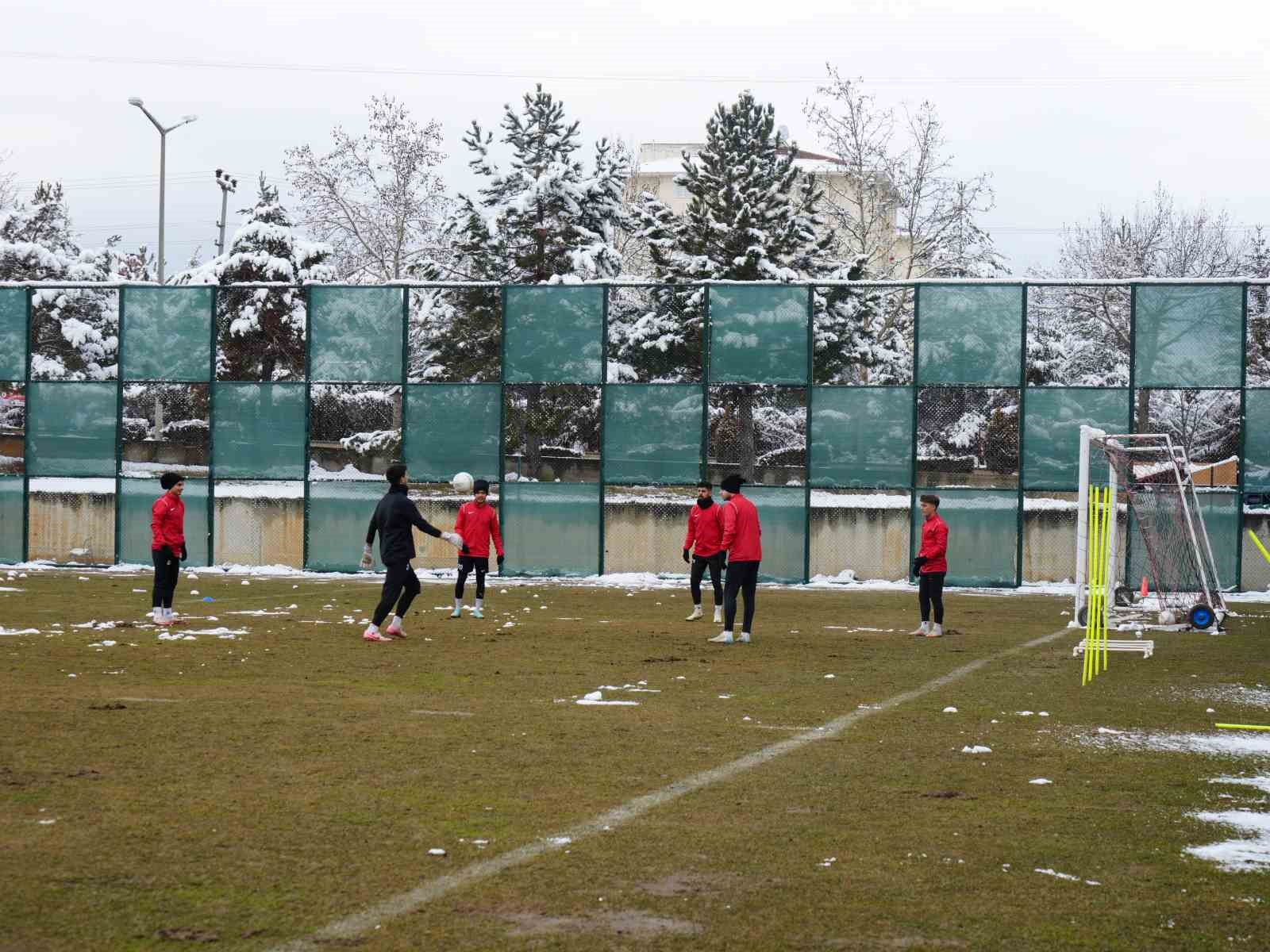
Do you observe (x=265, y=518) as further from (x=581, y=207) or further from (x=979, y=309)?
(x=581, y=207)

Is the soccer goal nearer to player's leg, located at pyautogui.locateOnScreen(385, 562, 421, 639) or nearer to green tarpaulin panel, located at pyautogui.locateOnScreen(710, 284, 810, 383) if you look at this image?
green tarpaulin panel, located at pyautogui.locateOnScreen(710, 284, 810, 383)

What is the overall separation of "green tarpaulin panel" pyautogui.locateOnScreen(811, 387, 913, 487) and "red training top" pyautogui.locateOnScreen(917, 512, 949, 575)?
8028 millimetres

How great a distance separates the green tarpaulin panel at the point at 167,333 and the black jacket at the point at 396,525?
1369 cm

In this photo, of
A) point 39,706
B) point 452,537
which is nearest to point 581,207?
point 452,537

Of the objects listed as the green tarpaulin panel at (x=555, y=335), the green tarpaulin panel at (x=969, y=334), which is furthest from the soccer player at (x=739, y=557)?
the green tarpaulin panel at (x=555, y=335)

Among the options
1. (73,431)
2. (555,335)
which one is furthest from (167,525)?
(73,431)

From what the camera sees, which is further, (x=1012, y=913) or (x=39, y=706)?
(x=39, y=706)

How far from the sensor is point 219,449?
28.8 m

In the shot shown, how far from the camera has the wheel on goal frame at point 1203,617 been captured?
18531mm

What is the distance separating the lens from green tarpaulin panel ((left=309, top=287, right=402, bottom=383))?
28469 millimetres

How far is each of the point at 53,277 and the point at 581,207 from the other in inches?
799

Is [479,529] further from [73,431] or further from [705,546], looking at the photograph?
[73,431]

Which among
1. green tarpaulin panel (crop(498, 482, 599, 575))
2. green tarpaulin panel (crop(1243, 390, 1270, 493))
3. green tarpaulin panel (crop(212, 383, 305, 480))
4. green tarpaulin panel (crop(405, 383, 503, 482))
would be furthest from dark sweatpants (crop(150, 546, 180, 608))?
green tarpaulin panel (crop(1243, 390, 1270, 493))

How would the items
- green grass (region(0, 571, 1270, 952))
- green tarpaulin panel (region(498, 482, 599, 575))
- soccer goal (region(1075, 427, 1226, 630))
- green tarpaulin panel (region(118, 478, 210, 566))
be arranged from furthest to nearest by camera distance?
1. green tarpaulin panel (region(118, 478, 210, 566))
2. green tarpaulin panel (region(498, 482, 599, 575))
3. soccer goal (region(1075, 427, 1226, 630))
4. green grass (region(0, 571, 1270, 952))
